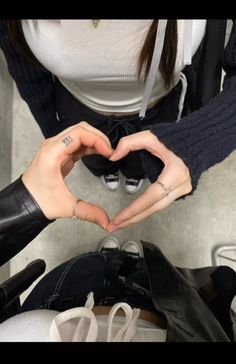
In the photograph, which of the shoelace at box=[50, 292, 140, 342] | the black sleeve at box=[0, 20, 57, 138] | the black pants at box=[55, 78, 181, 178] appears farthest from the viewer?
the black pants at box=[55, 78, 181, 178]

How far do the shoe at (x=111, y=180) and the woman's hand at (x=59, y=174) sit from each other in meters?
0.68

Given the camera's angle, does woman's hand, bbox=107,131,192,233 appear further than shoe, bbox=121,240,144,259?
No

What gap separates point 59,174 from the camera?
18.2 inches

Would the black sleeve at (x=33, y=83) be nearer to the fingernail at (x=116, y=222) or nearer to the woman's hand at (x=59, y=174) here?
the woman's hand at (x=59, y=174)

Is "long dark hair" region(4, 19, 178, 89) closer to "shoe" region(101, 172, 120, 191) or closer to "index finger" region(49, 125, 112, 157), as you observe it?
"index finger" region(49, 125, 112, 157)

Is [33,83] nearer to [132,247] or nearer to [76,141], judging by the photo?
[76,141]

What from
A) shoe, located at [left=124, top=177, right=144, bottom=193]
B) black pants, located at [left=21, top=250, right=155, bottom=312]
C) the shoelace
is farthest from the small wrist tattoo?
shoe, located at [left=124, top=177, right=144, bottom=193]

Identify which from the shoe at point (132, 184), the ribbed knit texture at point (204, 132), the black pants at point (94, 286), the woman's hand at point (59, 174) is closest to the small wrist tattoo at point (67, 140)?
the woman's hand at point (59, 174)

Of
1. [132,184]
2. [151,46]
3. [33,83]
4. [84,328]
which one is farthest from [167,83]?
[132,184]

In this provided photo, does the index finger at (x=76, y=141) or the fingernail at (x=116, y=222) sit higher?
the index finger at (x=76, y=141)

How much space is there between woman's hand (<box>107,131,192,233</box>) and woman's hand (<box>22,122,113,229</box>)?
0.03 m

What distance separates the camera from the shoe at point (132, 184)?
1148 mm

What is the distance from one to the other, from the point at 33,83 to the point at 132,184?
22.7 inches

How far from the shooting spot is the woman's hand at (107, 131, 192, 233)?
18.3 inches
